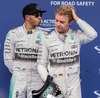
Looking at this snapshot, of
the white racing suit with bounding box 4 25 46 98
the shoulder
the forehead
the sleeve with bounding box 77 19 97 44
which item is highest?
the forehead

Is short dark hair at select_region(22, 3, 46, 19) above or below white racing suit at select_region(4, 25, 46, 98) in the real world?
above

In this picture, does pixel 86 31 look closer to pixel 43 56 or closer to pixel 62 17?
pixel 62 17

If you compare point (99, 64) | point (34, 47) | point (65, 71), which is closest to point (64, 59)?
point (65, 71)

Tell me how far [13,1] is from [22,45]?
1.61 ft

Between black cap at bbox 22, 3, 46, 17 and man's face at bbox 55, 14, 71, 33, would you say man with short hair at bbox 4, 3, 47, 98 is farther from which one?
man's face at bbox 55, 14, 71, 33

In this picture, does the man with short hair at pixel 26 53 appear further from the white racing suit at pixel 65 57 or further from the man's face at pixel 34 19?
the white racing suit at pixel 65 57

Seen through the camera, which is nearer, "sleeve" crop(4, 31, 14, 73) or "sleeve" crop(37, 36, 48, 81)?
"sleeve" crop(37, 36, 48, 81)

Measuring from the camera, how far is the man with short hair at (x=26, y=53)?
128 inches

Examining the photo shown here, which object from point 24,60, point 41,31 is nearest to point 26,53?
point 24,60

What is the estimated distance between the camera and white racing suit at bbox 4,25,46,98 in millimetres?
3238

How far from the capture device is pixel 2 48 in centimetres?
350

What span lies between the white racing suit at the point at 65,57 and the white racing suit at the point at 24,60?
219 millimetres

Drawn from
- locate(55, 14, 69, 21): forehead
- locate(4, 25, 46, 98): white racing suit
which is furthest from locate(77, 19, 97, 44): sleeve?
locate(4, 25, 46, 98): white racing suit

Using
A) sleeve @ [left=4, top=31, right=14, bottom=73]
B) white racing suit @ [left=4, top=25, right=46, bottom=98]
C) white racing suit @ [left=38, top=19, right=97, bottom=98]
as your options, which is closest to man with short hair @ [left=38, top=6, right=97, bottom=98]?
white racing suit @ [left=38, top=19, right=97, bottom=98]
